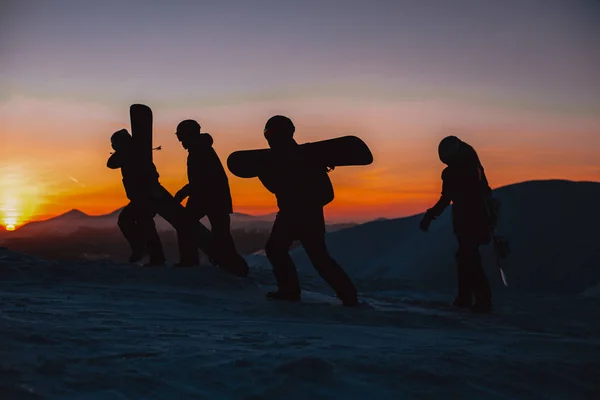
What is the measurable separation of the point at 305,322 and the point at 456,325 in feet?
4.99

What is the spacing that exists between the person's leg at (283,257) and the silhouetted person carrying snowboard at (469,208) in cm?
165

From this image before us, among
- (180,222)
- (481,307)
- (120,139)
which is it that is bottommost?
(481,307)

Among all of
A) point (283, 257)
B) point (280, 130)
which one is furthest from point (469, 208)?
point (280, 130)

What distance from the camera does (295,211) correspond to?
6789 mm

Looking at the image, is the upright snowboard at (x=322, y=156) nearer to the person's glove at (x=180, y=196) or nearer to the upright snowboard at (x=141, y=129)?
the person's glove at (x=180, y=196)

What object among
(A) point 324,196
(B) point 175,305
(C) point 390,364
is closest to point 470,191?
(A) point 324,196

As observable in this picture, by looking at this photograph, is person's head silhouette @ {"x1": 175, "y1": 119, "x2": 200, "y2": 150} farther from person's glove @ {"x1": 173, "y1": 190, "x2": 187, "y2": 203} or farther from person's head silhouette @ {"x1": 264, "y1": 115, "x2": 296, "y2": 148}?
person's head silhouette @ {"x1": 264, "y1": 115, "x2": 296, "y2": 148}

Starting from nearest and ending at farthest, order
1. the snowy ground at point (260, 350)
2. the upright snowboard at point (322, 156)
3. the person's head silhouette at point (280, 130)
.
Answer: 1. the snowy ground at point (260, 350)
2. the upright snowboard at point (322, 156)
3. the person's head silhouette at point (280, 130)

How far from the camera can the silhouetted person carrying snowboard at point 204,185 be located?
344 inches

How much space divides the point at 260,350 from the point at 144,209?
5715mm

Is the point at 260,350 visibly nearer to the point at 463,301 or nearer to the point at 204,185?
the point at 463,301

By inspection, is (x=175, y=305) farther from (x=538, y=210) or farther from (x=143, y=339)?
(x=538, y=210)

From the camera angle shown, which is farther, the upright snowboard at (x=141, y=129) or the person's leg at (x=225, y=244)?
the upright snowboard at (x=141, y=129)

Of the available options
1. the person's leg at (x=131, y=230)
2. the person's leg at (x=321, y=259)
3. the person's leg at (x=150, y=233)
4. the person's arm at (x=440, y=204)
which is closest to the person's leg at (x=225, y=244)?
the person's leg at (x=150, y=233)
